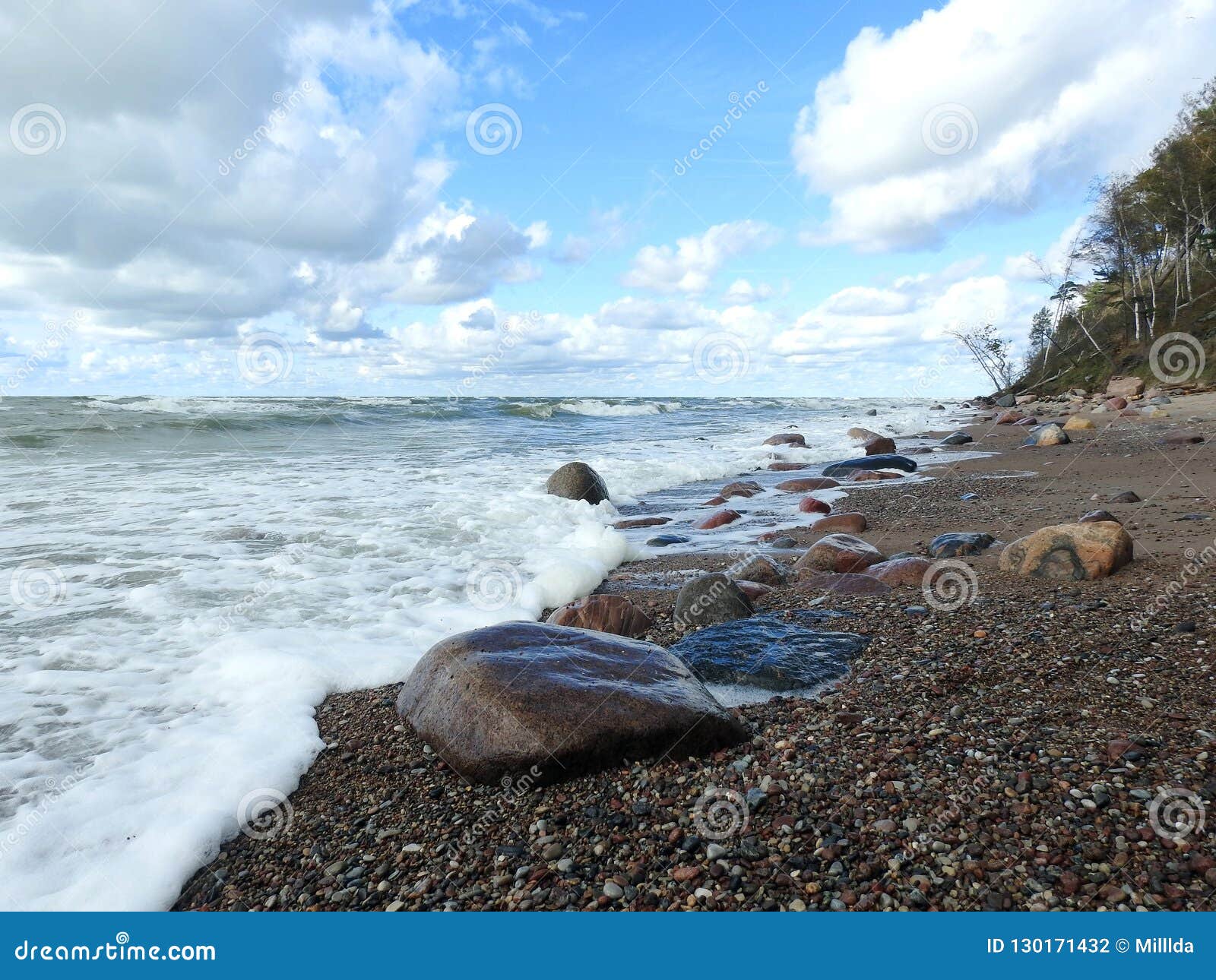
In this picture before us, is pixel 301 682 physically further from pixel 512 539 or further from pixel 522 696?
pixel 512 539

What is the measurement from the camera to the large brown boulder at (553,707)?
3.03m


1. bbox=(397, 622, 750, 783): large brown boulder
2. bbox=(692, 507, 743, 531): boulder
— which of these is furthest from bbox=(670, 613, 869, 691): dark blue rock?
bbox=(692, 507, 743, 531): boulder

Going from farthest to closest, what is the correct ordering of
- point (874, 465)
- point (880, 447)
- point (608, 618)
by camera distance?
point (880, 447) → point (874, 465) → point (608, 618)

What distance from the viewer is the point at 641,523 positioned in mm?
9664

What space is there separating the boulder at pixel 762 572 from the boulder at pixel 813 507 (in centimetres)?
373

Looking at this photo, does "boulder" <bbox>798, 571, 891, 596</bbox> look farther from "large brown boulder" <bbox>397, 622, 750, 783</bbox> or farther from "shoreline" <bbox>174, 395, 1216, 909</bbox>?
"large brown boulder" <bbox>397, 622, 750, 783</bbox>

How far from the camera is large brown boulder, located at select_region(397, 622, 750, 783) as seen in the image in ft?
9.93

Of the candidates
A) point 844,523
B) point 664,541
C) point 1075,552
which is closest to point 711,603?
point 1075,552

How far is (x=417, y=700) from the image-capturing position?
363 cm

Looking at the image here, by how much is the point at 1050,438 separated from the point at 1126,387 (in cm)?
1397

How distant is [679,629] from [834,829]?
2.57 m

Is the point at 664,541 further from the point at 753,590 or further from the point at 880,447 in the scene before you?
the point at 880,447

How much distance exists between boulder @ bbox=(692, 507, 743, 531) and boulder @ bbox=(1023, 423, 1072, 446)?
9612 mm
